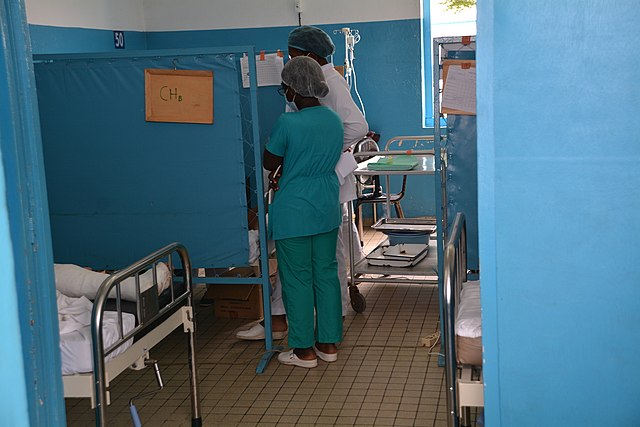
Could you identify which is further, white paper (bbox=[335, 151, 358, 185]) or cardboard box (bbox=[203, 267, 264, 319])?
cardboard box (bbox=[203, 267, 264, 319])

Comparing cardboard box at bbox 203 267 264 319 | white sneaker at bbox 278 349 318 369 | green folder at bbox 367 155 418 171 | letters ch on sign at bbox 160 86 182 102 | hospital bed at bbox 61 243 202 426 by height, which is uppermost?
letters ch on sign at bbox 160 86 182 102

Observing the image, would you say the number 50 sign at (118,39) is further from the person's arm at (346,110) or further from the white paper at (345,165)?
the white paper at (345,165)

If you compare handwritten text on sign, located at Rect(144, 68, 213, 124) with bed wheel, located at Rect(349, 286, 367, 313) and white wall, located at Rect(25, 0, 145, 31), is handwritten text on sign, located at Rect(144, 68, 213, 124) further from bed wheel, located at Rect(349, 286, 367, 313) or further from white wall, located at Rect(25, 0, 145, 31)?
white wall, located at Rect(25, 0, 145, 31)

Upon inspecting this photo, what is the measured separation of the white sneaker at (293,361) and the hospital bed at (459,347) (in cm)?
169

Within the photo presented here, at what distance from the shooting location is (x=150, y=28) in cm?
837

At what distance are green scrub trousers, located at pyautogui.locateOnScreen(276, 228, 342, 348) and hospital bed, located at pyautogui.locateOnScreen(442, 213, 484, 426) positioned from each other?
157 centimetres

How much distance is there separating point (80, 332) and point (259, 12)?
5.74 m

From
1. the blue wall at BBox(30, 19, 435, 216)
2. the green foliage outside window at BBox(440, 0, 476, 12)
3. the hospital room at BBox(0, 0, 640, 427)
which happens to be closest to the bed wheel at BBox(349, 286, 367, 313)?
the hospital room at BBox(0, 0, 640, 427)


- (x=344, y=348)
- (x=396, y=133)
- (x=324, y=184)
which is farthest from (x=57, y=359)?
(x=396, y=133)

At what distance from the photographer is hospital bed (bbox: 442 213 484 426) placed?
2.35 metres

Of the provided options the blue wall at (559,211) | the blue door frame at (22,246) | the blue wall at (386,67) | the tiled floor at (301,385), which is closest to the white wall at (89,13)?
the blue wall at (386,67)

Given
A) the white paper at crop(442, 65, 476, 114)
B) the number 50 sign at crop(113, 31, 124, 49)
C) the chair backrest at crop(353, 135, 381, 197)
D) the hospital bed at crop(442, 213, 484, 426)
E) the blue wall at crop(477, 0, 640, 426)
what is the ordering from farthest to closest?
the number 50 sign at crop(113, 31, 124, 49) → the chair backrest at crop(353, 135, 381, 197) → the white paper at crop(442, 65, 476, 114) → the hospital bed at crop(442, 213, 484, 426) → the blue wall at crop(477, 0, 640, 426)

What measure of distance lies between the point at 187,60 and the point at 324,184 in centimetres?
93

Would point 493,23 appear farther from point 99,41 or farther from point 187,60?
point 99,41
